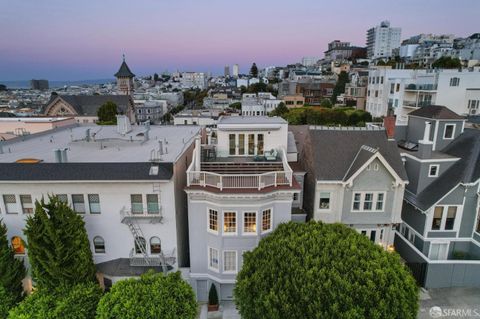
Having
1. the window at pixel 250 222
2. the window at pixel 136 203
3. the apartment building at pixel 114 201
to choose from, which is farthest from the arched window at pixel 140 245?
the window at pixel 250 222

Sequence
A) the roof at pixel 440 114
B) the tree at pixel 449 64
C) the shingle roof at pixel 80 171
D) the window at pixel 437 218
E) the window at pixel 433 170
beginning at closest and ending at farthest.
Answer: the shingle roof at pixel 80 171 → the window at pixel 437 218 → the window at pixel 433 170 → the roof at pixel 440 114 → the tree at pixel 449 64

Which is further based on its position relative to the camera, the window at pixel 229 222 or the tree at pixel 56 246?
the window at pixel 229 222

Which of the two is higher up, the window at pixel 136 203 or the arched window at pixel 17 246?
the window at pixel 136 203

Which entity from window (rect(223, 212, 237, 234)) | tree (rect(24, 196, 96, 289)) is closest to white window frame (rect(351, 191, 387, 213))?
window (rect(223, 212, 237, 234))

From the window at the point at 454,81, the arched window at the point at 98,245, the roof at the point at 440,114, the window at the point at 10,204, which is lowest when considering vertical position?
the arched window at the point at 98,245

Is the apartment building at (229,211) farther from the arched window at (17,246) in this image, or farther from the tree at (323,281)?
the arched window at (17,246)

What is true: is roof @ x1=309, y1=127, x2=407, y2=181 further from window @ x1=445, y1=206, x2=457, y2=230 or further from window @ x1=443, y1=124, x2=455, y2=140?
window @ x1=443, y1=124, x2=455, y2=140

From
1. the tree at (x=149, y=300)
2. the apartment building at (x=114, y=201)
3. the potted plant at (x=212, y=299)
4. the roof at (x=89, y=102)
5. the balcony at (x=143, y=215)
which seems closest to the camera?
the tree at (x=149, y=300)

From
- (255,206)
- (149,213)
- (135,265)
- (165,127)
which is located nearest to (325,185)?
(255,206)
